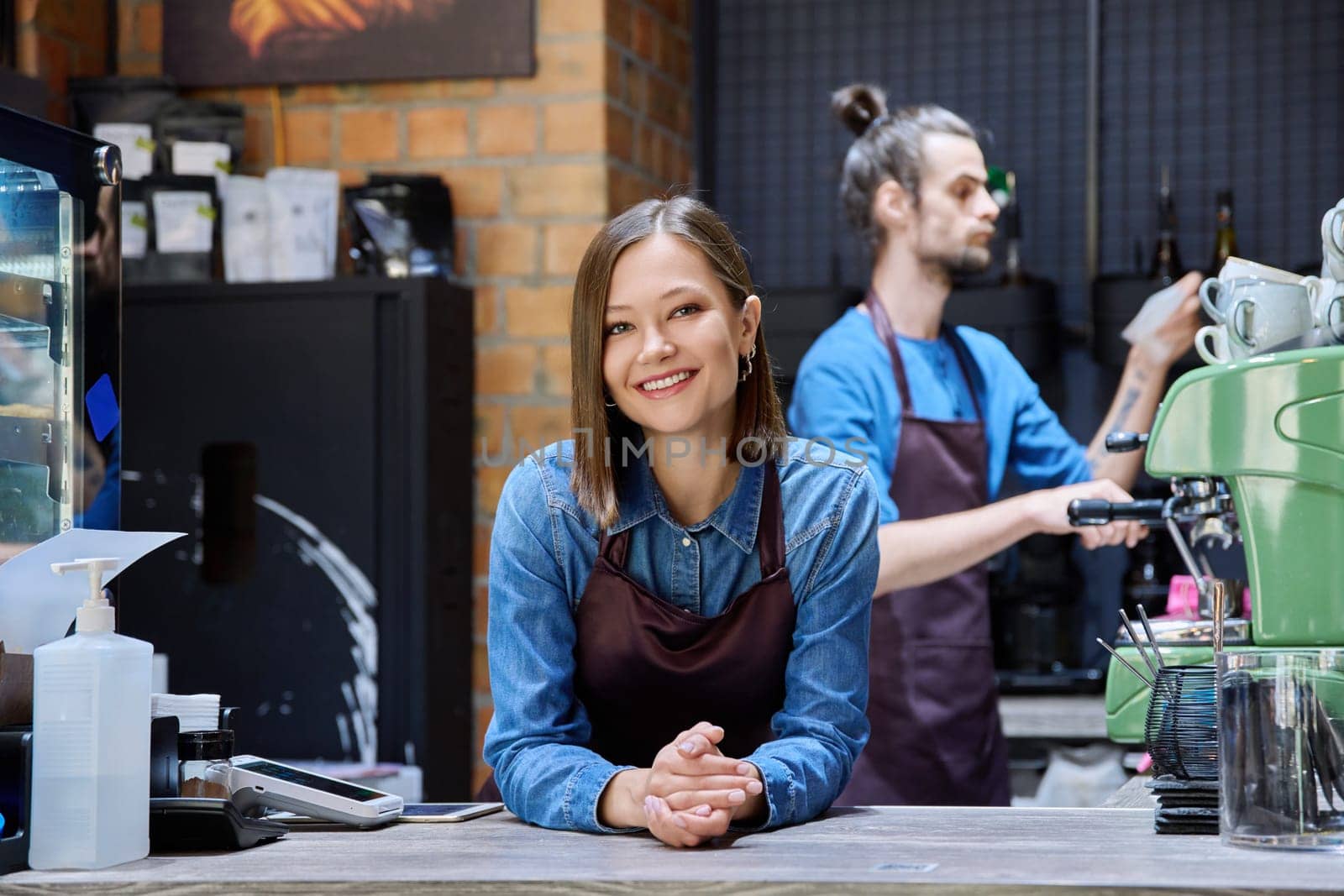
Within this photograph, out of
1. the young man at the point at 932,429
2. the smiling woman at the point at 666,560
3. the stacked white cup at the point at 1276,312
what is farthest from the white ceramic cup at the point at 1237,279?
the young man at the point at 932,429

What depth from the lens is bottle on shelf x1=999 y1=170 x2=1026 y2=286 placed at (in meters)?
3.35

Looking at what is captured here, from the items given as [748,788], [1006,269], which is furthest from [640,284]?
[1006,269]

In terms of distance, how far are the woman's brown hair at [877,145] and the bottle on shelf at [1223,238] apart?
0.72 m

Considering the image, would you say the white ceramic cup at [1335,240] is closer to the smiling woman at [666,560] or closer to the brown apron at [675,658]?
the smiling woman at [666,560]

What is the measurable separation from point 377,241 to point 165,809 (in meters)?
1.74

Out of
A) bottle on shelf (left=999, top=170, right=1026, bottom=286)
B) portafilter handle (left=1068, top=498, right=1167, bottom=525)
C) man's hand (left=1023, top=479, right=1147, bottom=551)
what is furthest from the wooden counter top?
bottle on shelf (left=999, top=170, right=1026, bottom=286)

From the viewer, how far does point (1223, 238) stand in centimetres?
330

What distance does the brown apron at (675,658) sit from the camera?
5.04ft

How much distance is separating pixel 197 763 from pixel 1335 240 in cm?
117

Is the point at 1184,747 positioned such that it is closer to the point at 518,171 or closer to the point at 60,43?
the point at 518,171

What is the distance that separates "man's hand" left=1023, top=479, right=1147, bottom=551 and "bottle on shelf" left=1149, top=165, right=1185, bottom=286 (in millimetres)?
1110

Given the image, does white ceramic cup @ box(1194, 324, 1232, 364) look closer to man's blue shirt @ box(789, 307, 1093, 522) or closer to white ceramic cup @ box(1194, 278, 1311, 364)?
white ceramic cup @ box(1194, 278, 1311, 364)

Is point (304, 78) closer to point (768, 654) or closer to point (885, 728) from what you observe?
point (885, 728)

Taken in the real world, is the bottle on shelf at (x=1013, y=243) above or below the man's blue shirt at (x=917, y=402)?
above
